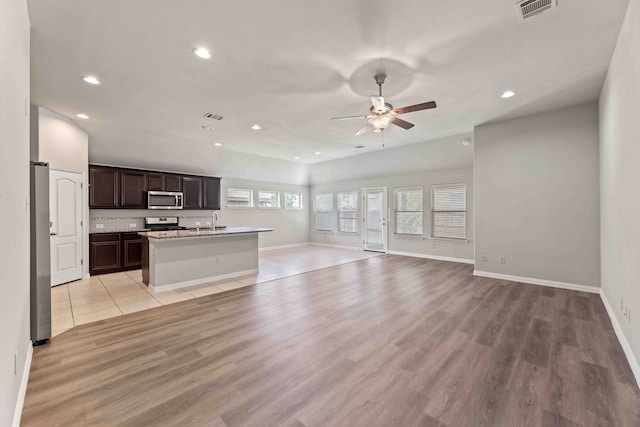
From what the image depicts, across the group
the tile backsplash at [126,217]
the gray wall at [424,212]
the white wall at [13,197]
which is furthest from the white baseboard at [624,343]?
the tile backsplash at [126,217]

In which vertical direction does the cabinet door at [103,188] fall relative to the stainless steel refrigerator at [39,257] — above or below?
above

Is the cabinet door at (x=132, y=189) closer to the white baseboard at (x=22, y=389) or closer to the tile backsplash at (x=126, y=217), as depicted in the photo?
the tile backsplash at (x=126, y=217)

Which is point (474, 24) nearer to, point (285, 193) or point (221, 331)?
point (221, 331)

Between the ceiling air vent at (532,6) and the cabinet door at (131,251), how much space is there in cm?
746

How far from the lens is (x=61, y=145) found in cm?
494

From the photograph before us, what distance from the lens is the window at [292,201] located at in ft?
34.1

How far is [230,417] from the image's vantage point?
5.88 ft

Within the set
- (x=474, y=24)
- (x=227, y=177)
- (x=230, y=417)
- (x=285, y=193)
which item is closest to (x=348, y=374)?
(x=230, y=417)

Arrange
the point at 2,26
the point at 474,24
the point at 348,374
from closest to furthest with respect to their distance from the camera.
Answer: the point at 2,26 → the point at 348,374 → the point at 474,24

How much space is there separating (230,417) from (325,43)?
3.28 meters

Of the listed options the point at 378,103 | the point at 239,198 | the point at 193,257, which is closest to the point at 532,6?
the point at 378,103

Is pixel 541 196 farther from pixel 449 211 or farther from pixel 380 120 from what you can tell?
pixel 380 120

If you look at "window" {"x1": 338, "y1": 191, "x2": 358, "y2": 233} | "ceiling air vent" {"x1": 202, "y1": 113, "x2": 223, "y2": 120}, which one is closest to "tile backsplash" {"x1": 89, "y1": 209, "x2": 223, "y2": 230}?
"ceiling air vent" {"x1": 202, "y1": 113, "x2": 223, "y2": 120}

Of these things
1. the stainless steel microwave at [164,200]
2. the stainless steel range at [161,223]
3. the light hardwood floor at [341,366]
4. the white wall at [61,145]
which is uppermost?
the white wall at [61,145]
